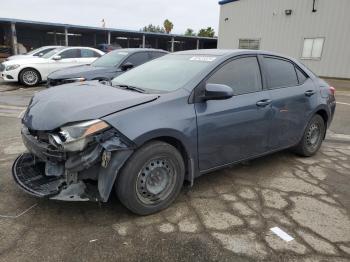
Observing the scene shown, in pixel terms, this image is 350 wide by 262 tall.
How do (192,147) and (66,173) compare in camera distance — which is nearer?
(66,173)

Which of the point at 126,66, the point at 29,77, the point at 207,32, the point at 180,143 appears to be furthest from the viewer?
the point at 207,32

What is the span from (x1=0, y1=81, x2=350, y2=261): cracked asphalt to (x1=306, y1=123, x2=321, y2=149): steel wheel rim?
76 centimetres

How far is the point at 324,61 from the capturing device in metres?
17.3

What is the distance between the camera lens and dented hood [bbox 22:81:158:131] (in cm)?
290

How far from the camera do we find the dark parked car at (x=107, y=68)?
8234 millimetres

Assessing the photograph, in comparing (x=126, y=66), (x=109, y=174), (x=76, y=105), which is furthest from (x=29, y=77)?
(x=109, y=174)

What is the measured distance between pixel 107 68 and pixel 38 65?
4.90 metres

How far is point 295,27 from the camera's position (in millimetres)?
18609

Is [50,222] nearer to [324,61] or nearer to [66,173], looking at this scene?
[66,173]

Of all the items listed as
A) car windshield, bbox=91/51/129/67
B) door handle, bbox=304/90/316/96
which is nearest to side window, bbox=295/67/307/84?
door handle, bbox=304/90/316/96

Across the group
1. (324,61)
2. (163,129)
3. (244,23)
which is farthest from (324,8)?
(163,129)

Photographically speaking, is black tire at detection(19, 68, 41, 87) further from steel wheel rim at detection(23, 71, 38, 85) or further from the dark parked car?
the dark parked car

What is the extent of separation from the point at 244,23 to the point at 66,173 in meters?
21.2

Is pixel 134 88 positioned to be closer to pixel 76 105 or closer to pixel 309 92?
pixel 76 105
